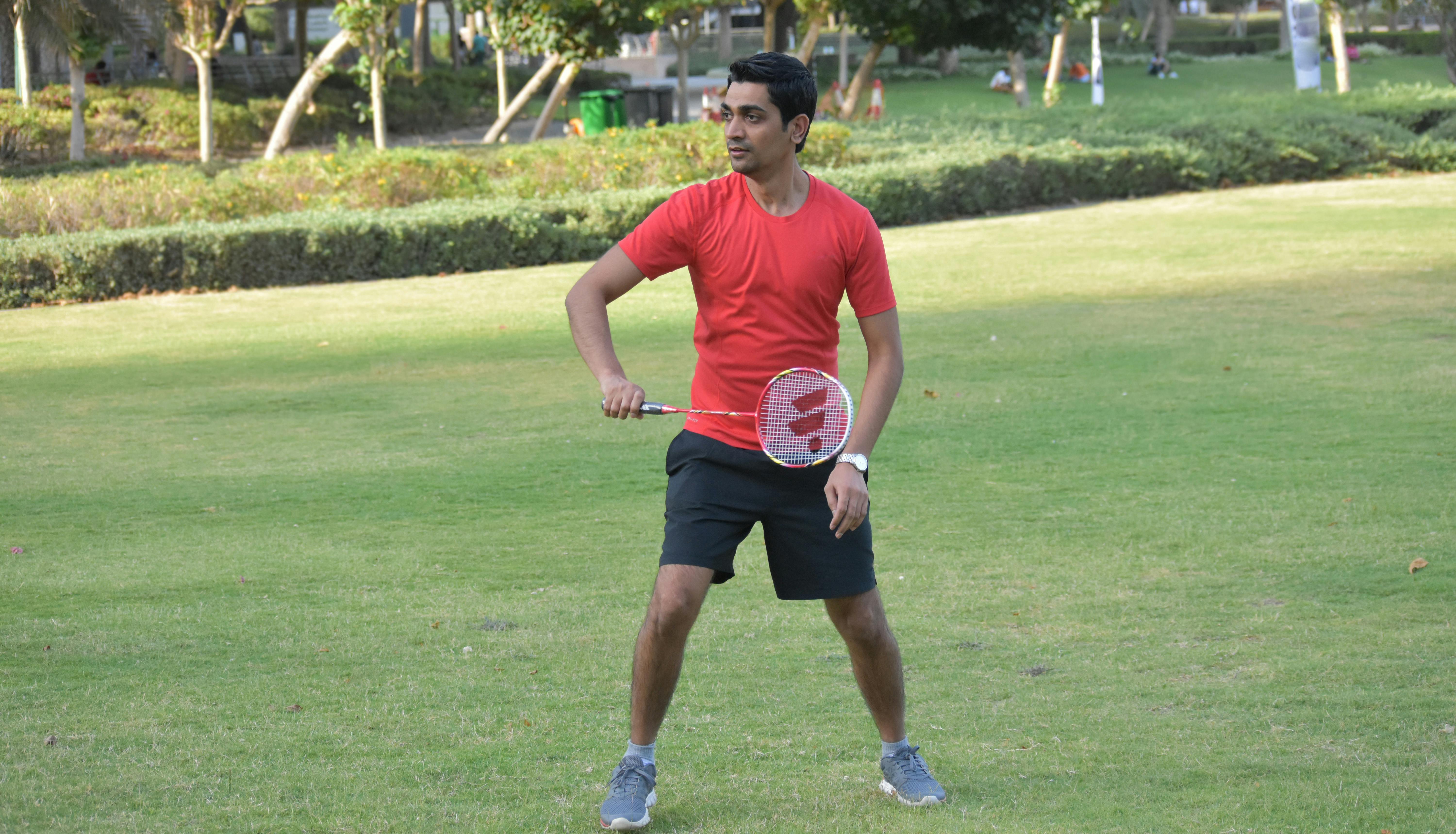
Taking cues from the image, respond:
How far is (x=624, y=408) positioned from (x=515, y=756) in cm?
138

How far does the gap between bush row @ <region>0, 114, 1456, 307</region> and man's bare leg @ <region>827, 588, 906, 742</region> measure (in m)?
13.4

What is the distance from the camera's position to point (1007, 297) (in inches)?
548

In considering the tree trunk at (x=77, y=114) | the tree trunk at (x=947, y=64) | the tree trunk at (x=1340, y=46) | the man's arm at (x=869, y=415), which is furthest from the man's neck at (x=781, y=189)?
the tree trunk at (x=947, y=64)

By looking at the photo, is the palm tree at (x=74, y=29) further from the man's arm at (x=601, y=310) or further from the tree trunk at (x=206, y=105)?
the man's arm at (x=601, y=310)

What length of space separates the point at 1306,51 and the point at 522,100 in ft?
53.7

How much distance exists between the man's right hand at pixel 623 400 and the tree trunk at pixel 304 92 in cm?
2261

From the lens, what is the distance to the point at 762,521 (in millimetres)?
3779

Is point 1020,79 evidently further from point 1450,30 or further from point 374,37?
point 374,37

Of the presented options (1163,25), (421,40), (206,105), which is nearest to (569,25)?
(206,105)

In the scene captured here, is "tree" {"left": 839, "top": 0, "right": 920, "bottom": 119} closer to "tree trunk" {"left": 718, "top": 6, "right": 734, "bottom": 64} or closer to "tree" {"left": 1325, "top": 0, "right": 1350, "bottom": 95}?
"tree" {"left": 1325, "top": 0, "right": 1350, "bottom": 95}

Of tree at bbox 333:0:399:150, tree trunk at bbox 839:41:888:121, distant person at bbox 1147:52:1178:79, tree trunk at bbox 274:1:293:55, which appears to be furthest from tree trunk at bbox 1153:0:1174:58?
tree at bbox 333:0:399:150

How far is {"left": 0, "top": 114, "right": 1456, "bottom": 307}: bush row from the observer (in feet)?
50.7

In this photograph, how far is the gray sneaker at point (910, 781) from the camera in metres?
3.90

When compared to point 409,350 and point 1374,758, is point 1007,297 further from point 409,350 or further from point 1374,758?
point 1374,758
